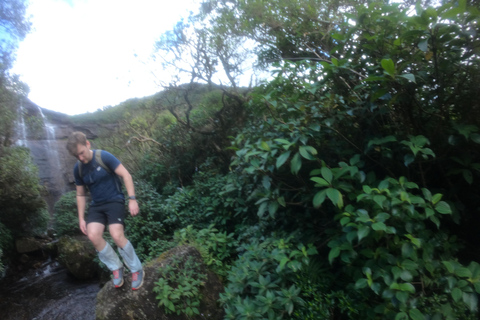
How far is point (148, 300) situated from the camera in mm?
3496

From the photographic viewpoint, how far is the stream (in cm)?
545

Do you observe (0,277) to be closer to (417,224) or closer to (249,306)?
(249,306)

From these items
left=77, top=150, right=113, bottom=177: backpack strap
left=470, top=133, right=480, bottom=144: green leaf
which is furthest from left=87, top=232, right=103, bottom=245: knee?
left=470, top=133, right=480, bottom=144: green leaf

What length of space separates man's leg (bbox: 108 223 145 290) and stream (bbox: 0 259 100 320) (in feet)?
7.56

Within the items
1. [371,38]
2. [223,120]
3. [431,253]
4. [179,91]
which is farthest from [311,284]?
[179,91]

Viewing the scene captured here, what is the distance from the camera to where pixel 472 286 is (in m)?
2.33

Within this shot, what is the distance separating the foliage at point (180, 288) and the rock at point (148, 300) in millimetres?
74

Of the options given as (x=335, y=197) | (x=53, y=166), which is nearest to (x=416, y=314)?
(x=335, y=197)

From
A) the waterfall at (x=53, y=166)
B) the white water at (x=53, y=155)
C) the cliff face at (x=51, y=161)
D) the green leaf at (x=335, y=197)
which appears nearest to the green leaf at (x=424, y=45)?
the green leaf at (x=335, y=197)

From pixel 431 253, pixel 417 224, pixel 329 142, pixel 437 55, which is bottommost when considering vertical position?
pixel 431 253

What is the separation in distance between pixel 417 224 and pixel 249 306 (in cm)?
148

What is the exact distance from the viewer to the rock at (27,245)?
849cm

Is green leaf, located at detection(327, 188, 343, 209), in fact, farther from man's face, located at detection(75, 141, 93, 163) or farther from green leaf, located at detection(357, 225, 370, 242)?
man's face, located at detection(75, 141, 93, 163)

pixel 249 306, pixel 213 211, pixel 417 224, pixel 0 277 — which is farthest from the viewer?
pixel 0 277
